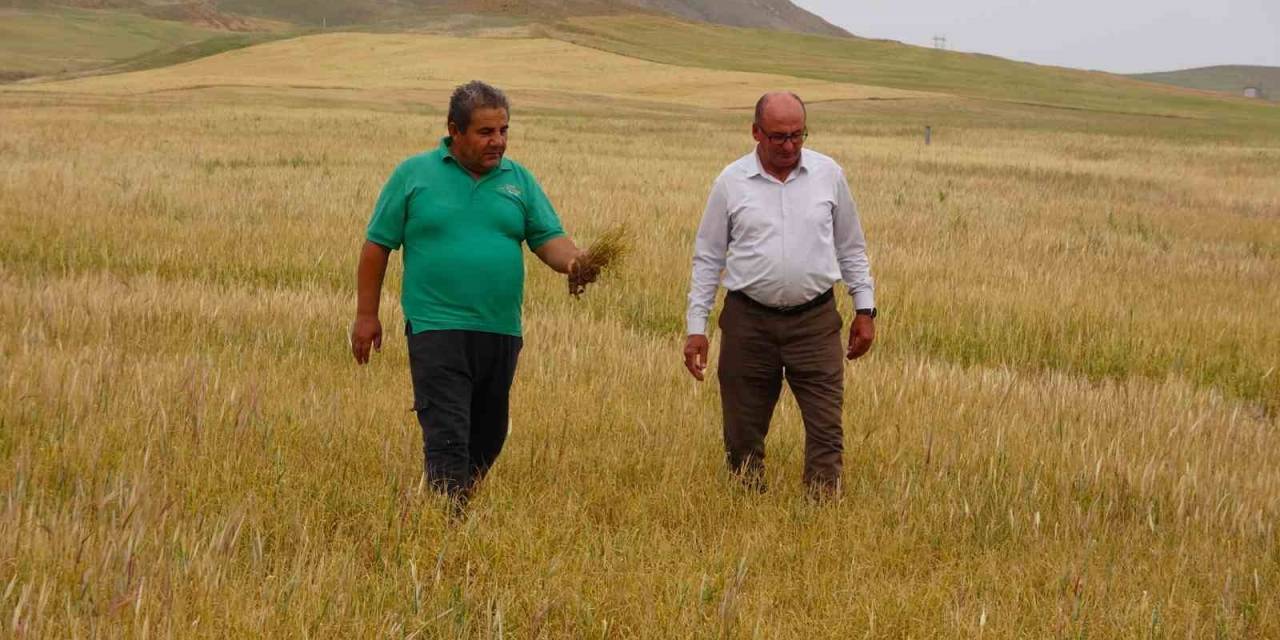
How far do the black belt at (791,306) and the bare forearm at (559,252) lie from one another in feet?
2.35

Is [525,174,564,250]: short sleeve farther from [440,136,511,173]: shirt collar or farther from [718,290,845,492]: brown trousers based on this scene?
[718,290,845,492]: brown trousers

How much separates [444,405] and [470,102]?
105 cm

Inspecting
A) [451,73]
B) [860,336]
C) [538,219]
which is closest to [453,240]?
[538,219]

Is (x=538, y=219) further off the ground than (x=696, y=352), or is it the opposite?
(x=538, y=219)

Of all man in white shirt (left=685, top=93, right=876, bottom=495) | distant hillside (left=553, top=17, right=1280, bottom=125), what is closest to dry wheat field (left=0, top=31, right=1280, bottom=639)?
man in white shirt (left=685, top=93, right=876, bottom=495)

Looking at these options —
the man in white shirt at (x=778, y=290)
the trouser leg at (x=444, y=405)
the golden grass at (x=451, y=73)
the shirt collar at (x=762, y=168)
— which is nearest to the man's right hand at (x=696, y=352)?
the man in white shirt at (x=778, y=290)

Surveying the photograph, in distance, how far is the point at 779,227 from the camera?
4.84 metres

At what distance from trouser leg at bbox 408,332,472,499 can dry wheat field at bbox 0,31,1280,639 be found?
0.12m

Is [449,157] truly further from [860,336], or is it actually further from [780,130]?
[860,336]

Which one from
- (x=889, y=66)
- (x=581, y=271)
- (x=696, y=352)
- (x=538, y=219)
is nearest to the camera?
(x=581, y=271)

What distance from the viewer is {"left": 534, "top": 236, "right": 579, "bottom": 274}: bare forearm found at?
466cm

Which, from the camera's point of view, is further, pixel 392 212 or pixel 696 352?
pixel 696 352

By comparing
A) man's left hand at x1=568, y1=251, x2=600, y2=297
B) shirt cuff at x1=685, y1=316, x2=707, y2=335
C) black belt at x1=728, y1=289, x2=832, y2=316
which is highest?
man's left hand at x1=568, y1=251, x2=600, y2=297

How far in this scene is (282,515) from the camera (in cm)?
421
